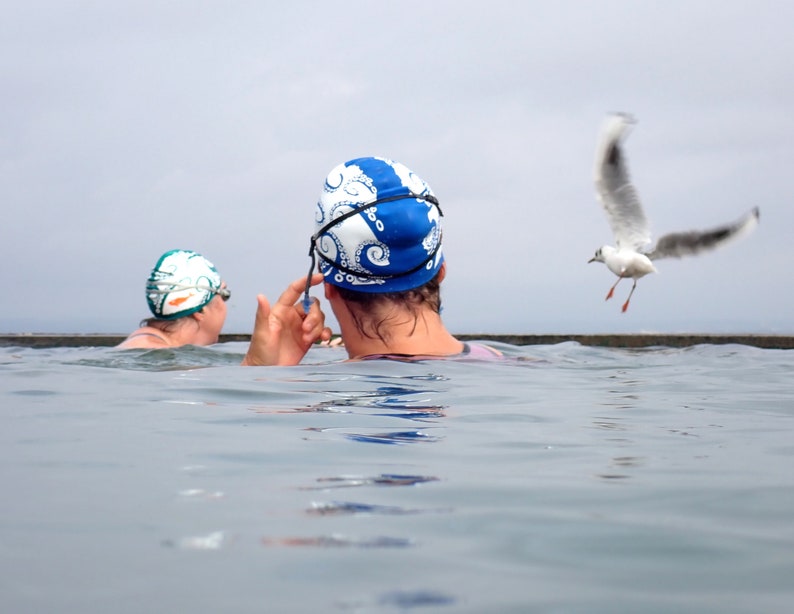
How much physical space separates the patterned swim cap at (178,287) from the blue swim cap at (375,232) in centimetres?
440

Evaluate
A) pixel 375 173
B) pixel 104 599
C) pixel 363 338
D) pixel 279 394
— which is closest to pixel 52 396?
pixel 279 394

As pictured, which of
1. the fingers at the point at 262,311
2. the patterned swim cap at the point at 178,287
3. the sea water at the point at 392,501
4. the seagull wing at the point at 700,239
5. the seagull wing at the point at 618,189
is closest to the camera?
the sea water at the point at 392,501

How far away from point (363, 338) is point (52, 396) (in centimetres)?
165

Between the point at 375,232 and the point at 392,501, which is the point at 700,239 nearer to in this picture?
the point at 375,232

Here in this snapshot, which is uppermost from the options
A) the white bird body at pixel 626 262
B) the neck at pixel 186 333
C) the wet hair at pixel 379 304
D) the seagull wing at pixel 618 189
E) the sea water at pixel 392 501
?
the seagull wing at pixel 618 189

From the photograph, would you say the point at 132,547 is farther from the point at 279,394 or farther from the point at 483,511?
the point at 279,394

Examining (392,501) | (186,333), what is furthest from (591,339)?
(392,501)

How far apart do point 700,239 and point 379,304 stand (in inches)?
363

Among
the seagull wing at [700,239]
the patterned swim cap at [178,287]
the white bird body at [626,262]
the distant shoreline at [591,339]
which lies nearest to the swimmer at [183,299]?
the patterned swim cap at [178,287]

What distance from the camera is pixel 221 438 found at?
3.40 meters

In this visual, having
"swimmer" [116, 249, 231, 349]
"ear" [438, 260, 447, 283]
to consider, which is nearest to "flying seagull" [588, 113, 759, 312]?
"swimmer" [116, 249, 231, 349]

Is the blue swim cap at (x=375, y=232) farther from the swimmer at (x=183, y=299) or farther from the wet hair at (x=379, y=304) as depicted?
the swimmer at (x=183, y=299)

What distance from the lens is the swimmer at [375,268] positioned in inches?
209

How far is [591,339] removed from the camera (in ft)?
38.4
